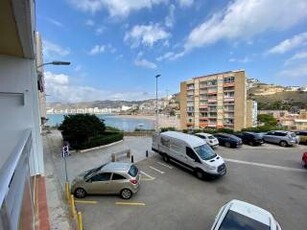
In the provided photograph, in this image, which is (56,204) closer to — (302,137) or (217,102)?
(302,137)

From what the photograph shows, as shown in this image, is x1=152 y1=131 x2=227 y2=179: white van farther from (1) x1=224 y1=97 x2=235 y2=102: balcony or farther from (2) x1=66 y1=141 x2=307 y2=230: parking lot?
(1) x1=224 y1=97 x2=235 y2=102: balcony

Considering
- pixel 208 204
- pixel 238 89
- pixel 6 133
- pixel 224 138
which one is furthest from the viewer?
pixel 238 89

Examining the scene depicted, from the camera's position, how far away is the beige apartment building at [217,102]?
5638 centimetres

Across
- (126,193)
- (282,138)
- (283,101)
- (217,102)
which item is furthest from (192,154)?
(283,101)

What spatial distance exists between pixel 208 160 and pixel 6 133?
32.8ft

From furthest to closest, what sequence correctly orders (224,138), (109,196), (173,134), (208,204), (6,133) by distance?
1. (224,138)
2. (173,134)
3. (109,196)
4. (208,204)
5. (6,133)

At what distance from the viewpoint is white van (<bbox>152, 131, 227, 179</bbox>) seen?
12.3 metres

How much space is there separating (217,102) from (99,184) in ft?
182

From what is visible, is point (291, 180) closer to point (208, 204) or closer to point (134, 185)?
point (208, 204)

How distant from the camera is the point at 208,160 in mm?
12609

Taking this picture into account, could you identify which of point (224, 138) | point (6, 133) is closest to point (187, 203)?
point (6, 133)

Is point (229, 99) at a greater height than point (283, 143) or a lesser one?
greater

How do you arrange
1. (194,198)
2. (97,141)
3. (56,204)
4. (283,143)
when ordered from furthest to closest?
(283,143), (97,141), (194,198), (56,204)

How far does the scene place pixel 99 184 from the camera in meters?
10.1
